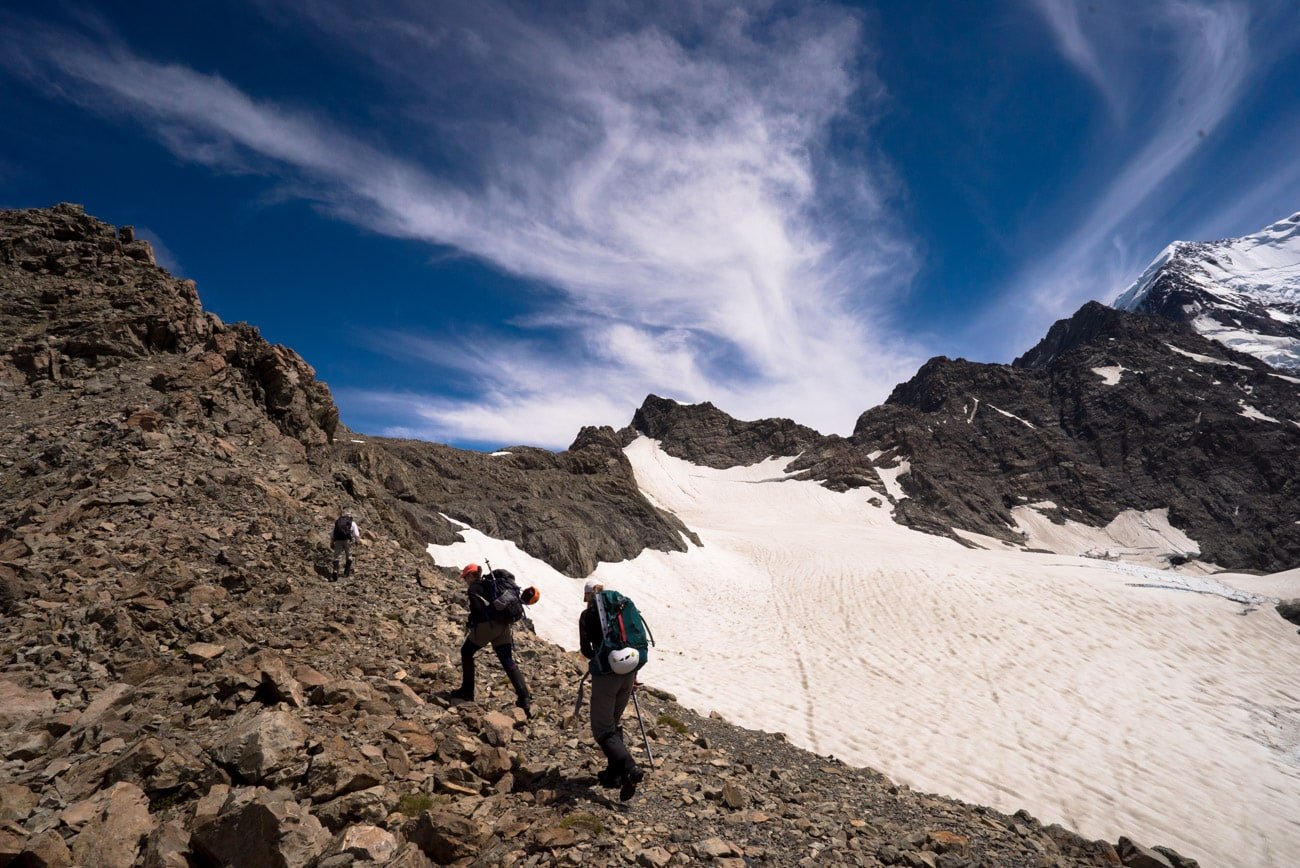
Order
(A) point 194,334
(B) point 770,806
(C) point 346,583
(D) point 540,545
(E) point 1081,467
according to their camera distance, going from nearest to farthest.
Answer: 1. (B) point 770,806
2. (C) point 346,583
3. (A) point 194,334
4. (D) point 540,545
5. (E) point 1081,467

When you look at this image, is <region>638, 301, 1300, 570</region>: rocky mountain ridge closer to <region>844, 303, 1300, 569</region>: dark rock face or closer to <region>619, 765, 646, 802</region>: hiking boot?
<region>844, 303, 1300, 569</region>: dark rock face

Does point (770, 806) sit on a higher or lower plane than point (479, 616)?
lower

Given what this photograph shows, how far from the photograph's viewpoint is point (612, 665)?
5.81m

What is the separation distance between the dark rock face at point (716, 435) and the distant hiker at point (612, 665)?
11068 cm

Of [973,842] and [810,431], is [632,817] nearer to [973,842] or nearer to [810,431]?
[973,842]

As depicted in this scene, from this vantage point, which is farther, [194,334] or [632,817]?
[194,334]

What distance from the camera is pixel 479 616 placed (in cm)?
727

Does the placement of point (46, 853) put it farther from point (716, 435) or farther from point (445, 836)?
point (716, 435)

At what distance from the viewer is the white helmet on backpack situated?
5.81 m

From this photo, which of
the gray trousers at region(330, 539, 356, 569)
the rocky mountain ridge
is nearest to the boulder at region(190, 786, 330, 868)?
the gray trousers at region(330, 539, 356, 569)

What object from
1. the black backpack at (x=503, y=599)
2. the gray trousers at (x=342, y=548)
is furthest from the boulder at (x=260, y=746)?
the gray trousers at (x=342, y=548)

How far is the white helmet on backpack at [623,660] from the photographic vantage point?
19.1 ft

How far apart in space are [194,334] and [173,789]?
14.9m

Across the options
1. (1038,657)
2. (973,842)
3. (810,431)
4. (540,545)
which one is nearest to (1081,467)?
(810,431)
